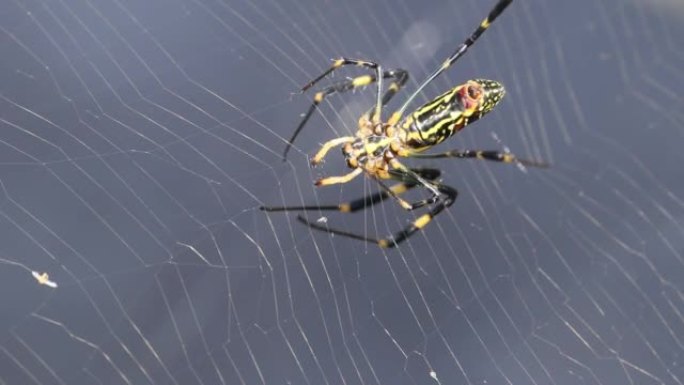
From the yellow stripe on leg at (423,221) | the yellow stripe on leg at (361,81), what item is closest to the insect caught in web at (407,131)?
the yellow stripe on leg at (361,81)

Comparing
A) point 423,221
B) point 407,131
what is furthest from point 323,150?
point 423,221

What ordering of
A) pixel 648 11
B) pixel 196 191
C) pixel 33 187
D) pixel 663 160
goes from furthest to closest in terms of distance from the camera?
Result: pixel 648 11
pixel 663 160
pixel 33 187
pixel 196 191

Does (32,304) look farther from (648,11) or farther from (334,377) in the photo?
(648,11)

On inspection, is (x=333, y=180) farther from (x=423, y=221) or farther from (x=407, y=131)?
(x=423, y=221)

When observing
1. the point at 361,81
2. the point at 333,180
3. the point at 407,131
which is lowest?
the point at 333,180

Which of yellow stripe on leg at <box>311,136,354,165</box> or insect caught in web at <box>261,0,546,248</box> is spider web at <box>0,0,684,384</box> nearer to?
yellow stripe on leg at <box>311,136,354,165</box>

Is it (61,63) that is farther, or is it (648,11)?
(648,11)

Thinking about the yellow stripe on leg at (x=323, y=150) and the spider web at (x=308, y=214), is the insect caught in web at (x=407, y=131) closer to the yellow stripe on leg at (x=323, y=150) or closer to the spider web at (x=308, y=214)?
the yellow stripe on leg at (x=323, y=150)

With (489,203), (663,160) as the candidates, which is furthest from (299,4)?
(663,160)
